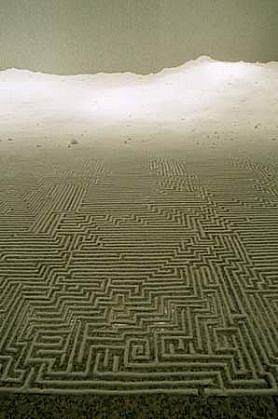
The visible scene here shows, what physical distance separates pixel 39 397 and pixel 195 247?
34.1 inches

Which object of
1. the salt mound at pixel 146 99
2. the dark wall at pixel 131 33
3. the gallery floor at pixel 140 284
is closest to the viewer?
the gallery floor at pixel 140 284

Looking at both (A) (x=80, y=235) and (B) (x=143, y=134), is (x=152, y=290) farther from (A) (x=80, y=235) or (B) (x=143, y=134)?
(B) (x=143, y=134)

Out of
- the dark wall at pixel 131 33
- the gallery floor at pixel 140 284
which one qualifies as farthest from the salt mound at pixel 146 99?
the gallery floor at pixel 140 284

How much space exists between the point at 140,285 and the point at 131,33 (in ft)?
18.4

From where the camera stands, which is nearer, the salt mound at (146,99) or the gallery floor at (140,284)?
the gallery floor at (140,284)

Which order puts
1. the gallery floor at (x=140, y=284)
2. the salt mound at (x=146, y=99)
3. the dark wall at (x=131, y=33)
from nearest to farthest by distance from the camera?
the gallery floor at (x=140, y=284)
the salt mound at (x=146, y=99)
the dark wall at (x=131, y=33)

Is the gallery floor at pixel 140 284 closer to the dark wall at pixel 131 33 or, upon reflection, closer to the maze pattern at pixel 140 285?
the maze pattern at pixel 140 285

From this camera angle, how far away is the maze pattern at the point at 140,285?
3.12 ft

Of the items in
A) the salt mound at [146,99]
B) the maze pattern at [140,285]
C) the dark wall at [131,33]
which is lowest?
the maze pattern at [140,285]

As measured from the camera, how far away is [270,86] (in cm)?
521

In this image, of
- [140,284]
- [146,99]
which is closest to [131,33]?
[146,99]

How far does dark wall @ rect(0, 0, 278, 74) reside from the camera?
5789 millimetres

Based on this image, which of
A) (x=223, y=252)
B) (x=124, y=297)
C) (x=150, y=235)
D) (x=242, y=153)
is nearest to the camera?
(x=124, y=297)

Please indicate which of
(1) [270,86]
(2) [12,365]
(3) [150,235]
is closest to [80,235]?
(3) [150,235]
